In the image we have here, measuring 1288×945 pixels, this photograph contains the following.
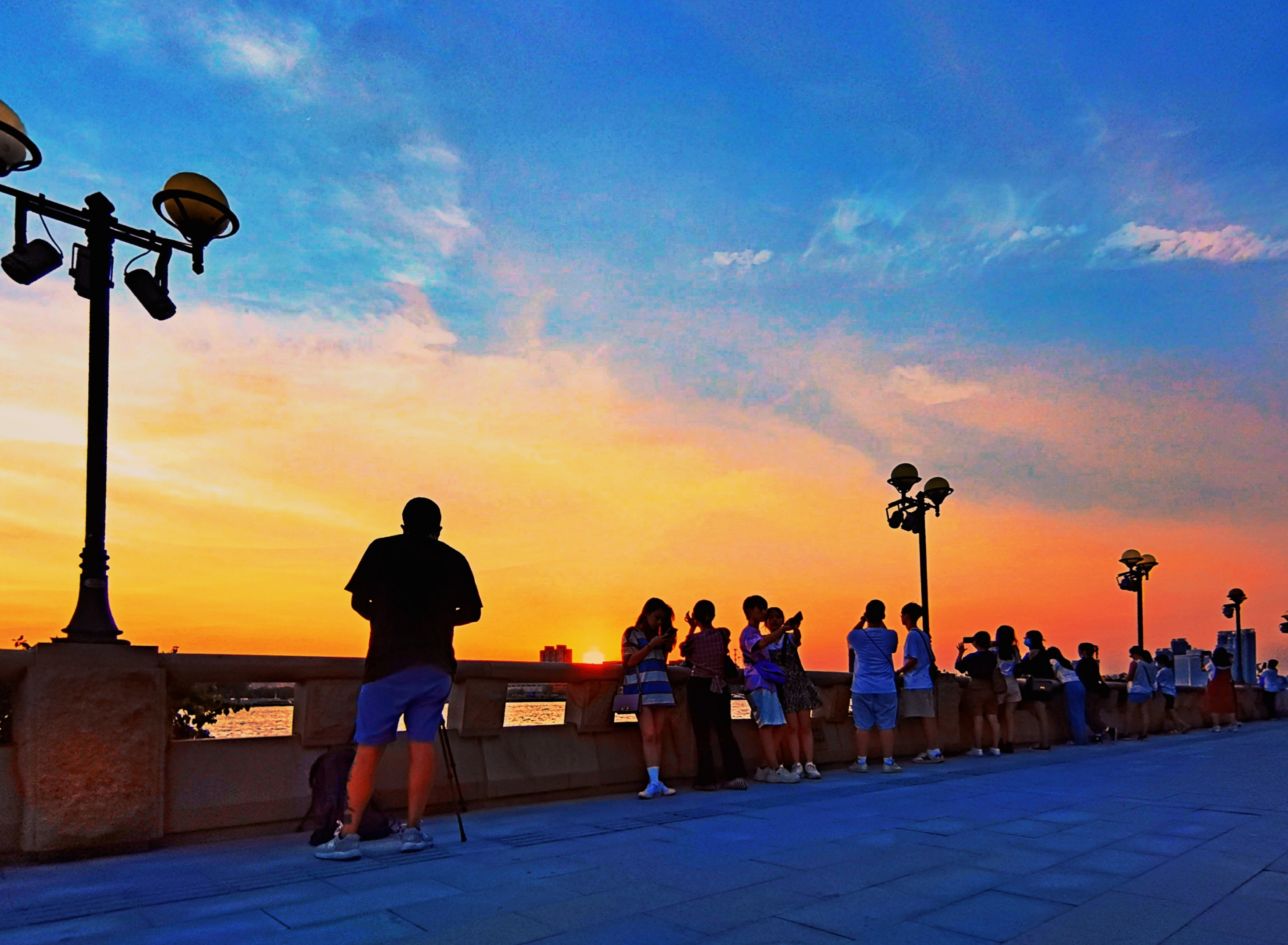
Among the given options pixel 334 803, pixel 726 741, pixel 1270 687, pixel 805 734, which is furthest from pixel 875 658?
pixel 1270 687

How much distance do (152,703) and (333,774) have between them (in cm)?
115

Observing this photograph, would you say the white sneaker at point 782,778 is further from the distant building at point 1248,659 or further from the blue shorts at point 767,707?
the distant building at point 1248,659

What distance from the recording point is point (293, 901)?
4.52 m

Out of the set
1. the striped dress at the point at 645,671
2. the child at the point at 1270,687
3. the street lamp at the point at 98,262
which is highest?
the street lamp at the point at 98,262

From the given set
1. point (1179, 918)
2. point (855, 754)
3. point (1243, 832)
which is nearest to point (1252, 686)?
point (855, 754)

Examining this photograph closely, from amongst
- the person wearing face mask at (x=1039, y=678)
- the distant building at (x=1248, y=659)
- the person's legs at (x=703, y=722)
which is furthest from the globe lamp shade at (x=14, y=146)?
the distant building at (x=1248, y=659)

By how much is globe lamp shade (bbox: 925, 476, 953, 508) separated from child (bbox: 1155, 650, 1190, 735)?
5.85 metres

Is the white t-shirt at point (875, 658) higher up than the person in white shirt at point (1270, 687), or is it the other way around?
the white t-shirt at point (875, 658)

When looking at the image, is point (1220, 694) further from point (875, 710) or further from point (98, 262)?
point (98, 262)

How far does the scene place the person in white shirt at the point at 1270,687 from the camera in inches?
1105

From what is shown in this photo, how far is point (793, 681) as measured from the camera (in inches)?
395

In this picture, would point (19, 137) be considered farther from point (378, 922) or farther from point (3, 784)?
point (378, 922)

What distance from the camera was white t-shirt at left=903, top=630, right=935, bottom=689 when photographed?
12.1 metres

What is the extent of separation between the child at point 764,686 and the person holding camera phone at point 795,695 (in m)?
0.11
